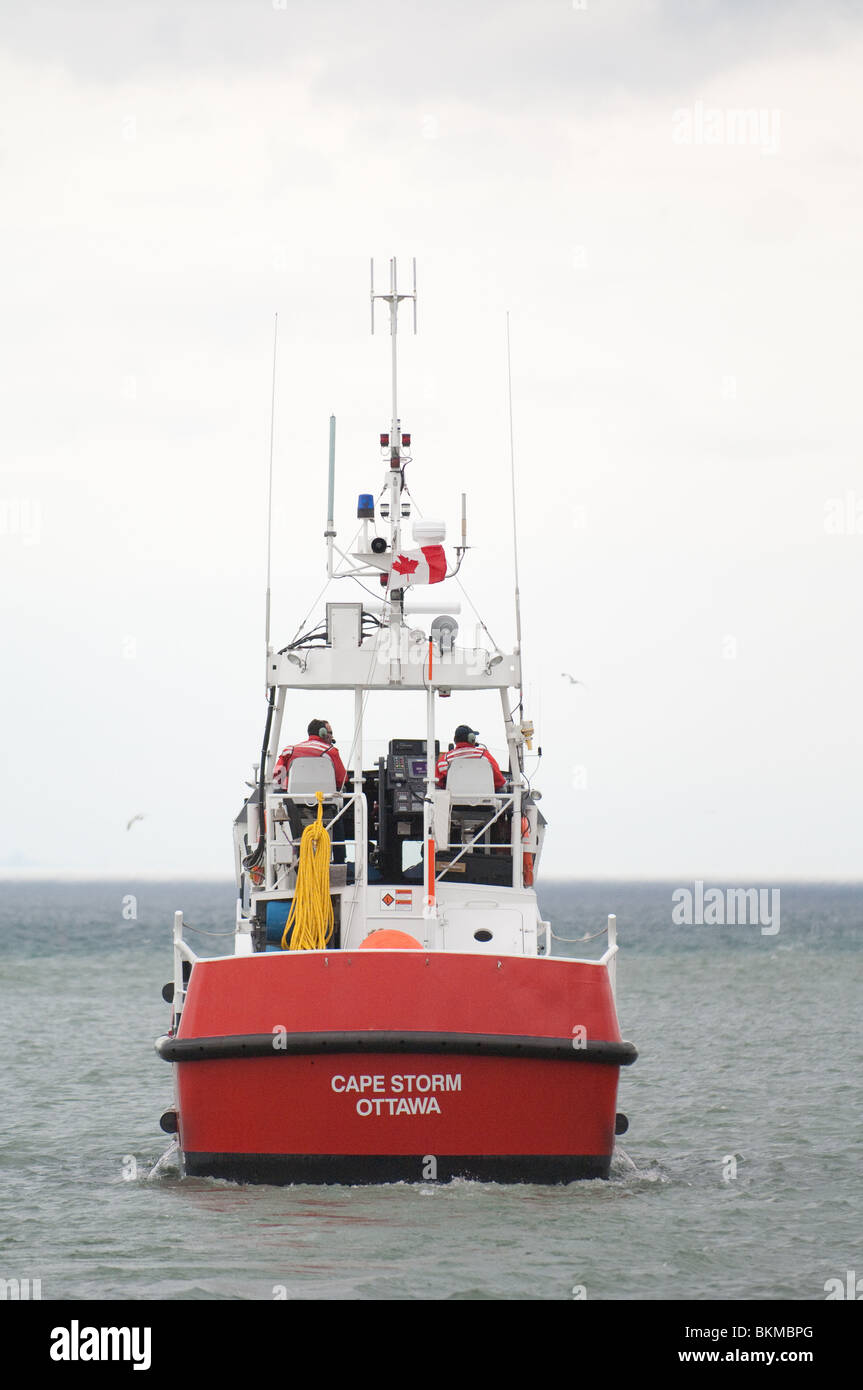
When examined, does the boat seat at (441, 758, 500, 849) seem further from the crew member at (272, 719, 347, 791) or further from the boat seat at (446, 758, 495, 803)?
the crew member at (272, 719, 347, 791)

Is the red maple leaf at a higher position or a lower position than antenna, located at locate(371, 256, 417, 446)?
lower

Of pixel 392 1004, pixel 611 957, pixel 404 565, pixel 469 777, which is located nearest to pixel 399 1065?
pixel 392 1004

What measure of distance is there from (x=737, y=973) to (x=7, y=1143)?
29.2 m

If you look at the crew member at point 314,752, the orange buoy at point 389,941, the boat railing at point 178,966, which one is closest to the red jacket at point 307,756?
the crew member at point 314,752

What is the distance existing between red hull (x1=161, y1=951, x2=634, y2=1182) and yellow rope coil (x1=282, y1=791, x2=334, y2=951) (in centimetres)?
95

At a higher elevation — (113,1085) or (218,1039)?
(218,1039)

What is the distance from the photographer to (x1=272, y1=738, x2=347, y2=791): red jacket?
520 inches

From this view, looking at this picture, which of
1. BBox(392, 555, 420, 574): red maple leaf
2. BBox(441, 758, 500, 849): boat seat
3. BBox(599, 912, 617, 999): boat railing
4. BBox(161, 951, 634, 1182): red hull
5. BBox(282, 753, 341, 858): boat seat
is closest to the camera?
BBox(161, 951, 634, 1182): red hull

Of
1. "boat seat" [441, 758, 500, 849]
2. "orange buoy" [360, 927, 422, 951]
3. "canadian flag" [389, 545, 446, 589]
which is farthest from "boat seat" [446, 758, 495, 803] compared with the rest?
"orange buoy" [360, 927, 422, 951]

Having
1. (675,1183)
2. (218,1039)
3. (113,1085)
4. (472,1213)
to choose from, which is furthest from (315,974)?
(113,1085)

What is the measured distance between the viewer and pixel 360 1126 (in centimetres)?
1098

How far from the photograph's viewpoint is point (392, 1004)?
11.0 m
